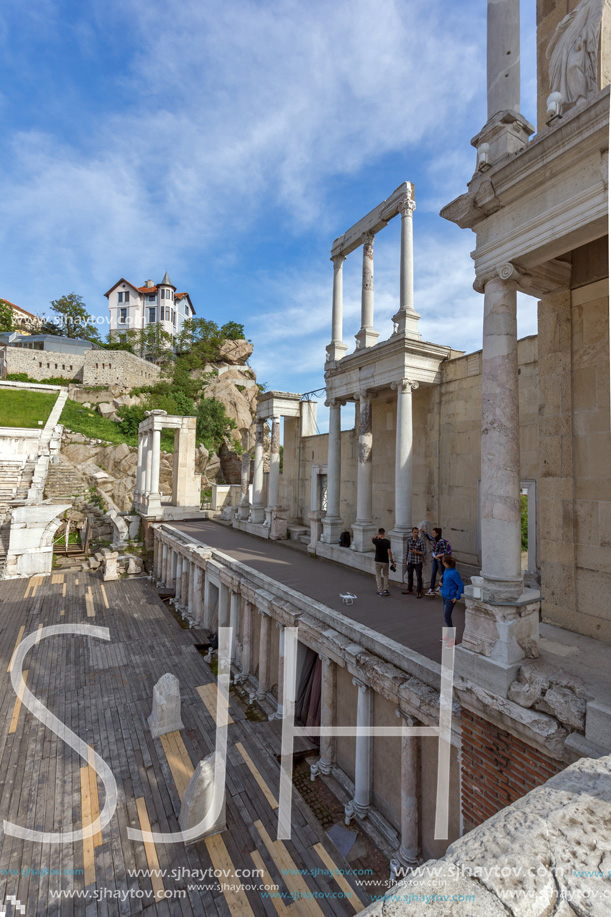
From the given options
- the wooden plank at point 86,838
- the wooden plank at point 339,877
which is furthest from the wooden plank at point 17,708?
the wooden plank at point 339,877

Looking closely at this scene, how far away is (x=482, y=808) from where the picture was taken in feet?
16.1

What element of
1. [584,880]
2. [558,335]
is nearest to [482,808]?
[584,880]

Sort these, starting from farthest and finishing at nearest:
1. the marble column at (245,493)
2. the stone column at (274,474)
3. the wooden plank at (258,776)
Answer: the marble column at (245,493), the stone column at (274,474), the wooden plank at (258,776)

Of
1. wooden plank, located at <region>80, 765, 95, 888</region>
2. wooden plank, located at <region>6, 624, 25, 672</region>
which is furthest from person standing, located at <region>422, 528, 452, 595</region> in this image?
wooden plank, located at <region>6, 624, 25, 672</region>

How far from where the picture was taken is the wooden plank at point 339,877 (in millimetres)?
5566

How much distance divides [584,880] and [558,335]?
7023 mm

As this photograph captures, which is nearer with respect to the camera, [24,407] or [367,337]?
[367,337]

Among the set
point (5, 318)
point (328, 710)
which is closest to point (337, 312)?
point (328, 710)

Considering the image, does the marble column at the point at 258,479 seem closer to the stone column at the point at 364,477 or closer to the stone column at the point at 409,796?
the stone column at the point at 364,477

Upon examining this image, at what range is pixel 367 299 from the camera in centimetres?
1483

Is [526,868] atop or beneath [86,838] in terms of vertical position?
atop

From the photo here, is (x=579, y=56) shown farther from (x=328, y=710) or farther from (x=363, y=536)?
(x=363, y=536)

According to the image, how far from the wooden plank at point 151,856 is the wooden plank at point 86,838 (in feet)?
2.39

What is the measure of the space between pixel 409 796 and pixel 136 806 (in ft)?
15.3
